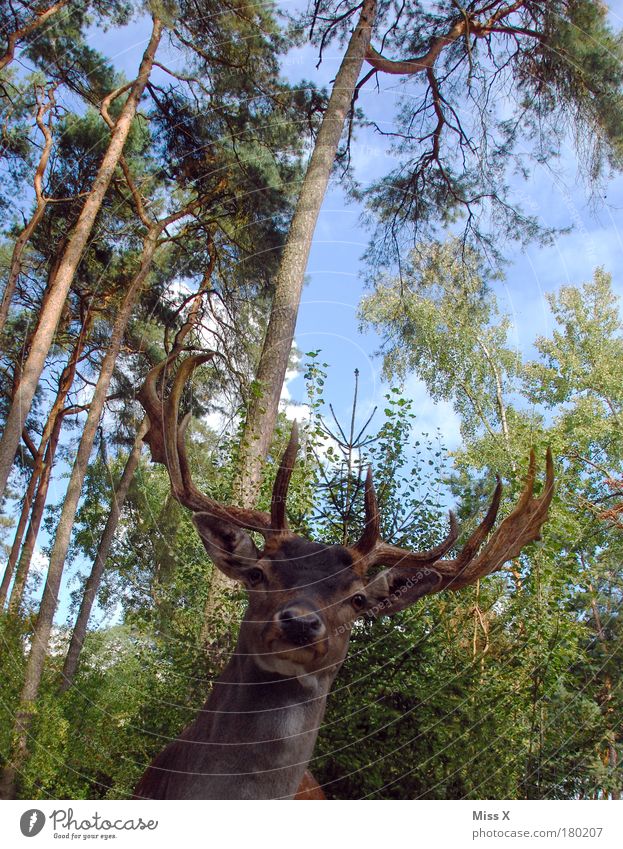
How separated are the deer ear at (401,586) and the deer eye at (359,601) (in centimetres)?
8

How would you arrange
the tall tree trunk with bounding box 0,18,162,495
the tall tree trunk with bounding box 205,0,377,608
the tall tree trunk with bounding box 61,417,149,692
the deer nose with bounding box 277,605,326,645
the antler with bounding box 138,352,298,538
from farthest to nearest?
the tall tree trunk with bounding box 0,18,162,495
the tall tree trunk with bounding box 61,417,149,692
the tall tree trunk with bounding box 205,0,377,608
the antler with bounding box 138,352,298,538
the deer nose with bounding box 277,605,326,645

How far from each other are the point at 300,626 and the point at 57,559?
3.88 metres

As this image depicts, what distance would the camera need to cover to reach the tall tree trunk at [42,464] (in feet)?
22.0

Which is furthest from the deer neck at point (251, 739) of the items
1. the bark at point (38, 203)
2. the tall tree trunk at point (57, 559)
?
the bark at point (38, 203)

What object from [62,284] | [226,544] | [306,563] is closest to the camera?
[306,563]

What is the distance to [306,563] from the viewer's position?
94.3 inches

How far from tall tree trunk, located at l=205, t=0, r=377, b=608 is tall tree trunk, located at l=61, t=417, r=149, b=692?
→ 0.90 metres

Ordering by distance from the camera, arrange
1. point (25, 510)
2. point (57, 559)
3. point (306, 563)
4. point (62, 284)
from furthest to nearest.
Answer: point (25, 510)
point (62, 284)
point (57, 559)
point (306, 563)

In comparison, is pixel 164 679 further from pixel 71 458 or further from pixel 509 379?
pixel 71 458

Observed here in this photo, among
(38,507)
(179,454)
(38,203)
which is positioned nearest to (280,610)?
(179,454)

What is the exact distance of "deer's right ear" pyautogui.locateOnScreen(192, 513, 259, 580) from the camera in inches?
97.7

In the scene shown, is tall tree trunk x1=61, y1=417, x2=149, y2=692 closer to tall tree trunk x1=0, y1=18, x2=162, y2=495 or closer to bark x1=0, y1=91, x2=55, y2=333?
tall tree trunk x1=0, y1=18, x2=162, y2=495

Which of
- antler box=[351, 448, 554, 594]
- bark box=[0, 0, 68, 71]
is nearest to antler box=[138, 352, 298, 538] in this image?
antler box=[351, 448, 554, 594]

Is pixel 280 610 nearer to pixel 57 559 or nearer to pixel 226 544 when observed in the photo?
pixel 226 544
